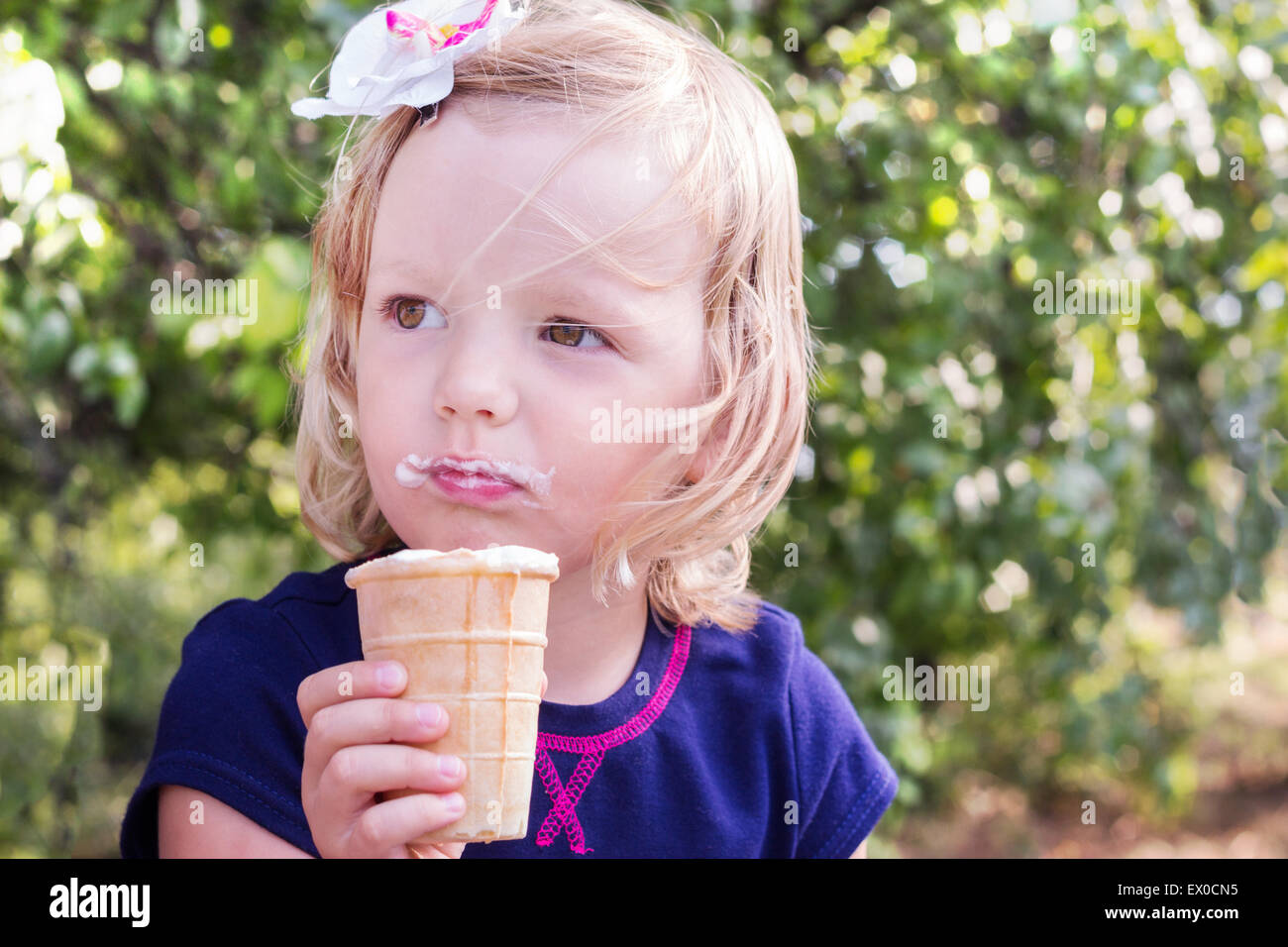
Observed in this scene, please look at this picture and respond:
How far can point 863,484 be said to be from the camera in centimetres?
283

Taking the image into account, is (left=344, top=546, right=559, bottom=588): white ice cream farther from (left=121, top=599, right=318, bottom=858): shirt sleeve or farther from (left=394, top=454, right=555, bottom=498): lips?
(left=121, top=599, right=318, bottom=858): shirt sleeve

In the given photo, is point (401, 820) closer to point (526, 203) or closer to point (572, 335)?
point (572, 335)

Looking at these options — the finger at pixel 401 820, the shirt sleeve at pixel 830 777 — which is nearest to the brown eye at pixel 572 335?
the finger at pixel 401 820

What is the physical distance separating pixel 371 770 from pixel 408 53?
87cm

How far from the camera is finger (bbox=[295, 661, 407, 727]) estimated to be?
119cm

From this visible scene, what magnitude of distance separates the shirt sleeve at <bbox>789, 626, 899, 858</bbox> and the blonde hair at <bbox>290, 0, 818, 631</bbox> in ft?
0.53

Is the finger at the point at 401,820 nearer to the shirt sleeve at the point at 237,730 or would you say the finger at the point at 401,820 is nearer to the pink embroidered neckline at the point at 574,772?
the shirt sleeve at the point at 237,730

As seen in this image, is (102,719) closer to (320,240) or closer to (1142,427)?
(320,240)

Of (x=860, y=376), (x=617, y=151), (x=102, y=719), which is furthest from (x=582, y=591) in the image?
(x=102, y=719)

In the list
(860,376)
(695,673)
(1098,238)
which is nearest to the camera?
(695,673)

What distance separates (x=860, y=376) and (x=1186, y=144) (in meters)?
0.96

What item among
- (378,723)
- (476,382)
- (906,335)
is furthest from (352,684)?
(906,335)

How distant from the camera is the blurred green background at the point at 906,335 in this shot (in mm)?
2576
